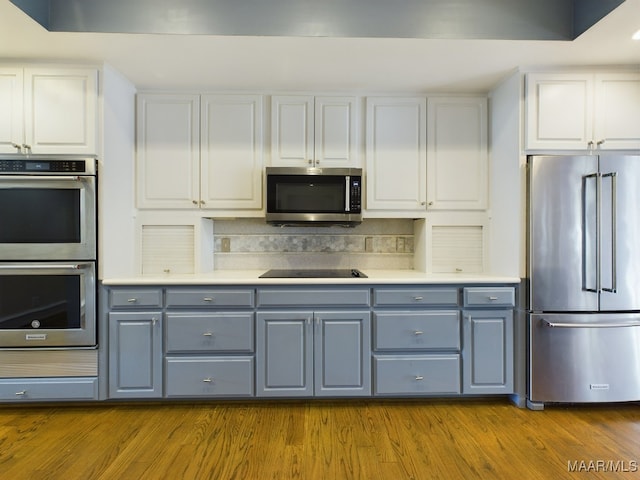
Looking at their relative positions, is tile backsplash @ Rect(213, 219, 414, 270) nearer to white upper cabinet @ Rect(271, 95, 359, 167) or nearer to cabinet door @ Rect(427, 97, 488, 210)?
cabinet door @ Rect(427, 97, 488, 210)

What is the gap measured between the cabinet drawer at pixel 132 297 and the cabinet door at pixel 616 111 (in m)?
2.99

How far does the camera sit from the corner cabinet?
2676mm

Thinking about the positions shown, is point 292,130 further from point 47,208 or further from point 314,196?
point 47,208

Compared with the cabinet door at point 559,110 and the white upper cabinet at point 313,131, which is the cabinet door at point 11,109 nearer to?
the white upper cabinet at point 313,131

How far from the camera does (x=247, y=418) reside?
2266mm

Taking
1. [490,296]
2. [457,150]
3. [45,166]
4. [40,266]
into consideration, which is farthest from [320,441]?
[45,166]

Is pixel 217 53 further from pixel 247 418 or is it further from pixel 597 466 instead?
pixel 597 466

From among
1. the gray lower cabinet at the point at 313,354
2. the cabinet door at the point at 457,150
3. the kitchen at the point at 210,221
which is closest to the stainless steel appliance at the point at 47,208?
the kitchen at the point at 210,221

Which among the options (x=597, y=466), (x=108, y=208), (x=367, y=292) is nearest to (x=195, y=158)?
(x=108, y=208)

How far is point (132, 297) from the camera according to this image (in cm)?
233

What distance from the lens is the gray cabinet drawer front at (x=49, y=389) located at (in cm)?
227

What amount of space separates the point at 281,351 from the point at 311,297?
39 centimetres

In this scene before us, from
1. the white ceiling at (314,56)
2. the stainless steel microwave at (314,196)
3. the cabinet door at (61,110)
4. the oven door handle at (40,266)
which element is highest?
the white ceiling at (314,56)

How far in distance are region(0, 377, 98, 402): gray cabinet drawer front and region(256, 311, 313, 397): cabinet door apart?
1.04m
